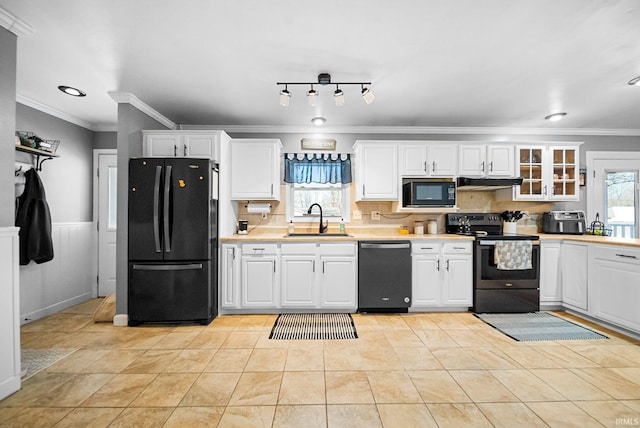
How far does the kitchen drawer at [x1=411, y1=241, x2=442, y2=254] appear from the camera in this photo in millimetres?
3571

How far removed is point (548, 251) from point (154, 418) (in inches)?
168

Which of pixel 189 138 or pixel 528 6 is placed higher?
pixel 528 6

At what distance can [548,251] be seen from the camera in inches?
143

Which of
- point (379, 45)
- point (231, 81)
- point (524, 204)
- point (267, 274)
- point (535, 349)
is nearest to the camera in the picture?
point (379, 45)

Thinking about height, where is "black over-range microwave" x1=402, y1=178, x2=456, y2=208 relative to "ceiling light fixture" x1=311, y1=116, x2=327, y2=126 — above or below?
below

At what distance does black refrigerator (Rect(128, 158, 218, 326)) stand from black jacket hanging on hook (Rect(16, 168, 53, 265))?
3.88 ft

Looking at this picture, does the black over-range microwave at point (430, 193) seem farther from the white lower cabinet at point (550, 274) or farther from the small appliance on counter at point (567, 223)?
the small appliance on counter at point (567, 223)

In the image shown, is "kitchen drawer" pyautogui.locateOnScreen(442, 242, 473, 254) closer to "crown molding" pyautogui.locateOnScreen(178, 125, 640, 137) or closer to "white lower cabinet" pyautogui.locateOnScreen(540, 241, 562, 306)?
"white lower cabinet" pyautogui.locateOnScreen(540, 241, 562, 306)

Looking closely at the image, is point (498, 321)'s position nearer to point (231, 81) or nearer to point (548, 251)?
point (548, 251)

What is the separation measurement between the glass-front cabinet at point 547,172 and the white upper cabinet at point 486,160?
0.54 ft

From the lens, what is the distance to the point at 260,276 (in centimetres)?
348

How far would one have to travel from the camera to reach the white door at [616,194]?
4324 millimetres

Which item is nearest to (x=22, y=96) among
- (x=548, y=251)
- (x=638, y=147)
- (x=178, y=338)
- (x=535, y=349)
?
(x=178, y=338)

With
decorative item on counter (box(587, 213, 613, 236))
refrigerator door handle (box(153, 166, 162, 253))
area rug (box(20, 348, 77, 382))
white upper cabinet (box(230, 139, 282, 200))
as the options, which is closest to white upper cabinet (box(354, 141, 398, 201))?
white upper cabinet (box(230, 139, 282, 200))
